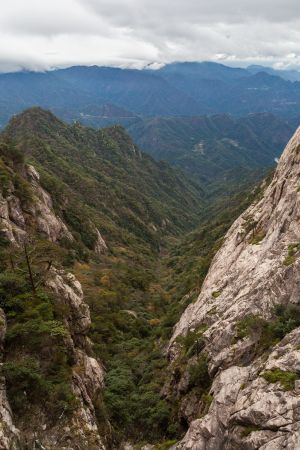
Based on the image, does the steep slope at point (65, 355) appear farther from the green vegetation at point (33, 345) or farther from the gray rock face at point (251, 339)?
the gray rock face at point (251, 339)

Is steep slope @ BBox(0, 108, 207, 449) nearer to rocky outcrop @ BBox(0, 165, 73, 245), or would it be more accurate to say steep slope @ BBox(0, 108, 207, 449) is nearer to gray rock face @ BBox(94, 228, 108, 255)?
rocky outcrop @ BBox(0, 165, 73, 245)

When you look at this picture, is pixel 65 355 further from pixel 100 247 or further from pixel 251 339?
pixel 100 247

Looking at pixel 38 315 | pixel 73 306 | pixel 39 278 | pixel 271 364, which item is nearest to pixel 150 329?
pixel 73 306

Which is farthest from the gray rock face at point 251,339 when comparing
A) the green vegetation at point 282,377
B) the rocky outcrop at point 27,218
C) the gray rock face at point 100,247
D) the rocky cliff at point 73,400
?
the gray rock face at point 100,247

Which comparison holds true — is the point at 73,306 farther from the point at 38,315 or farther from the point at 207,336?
the point at 207,336

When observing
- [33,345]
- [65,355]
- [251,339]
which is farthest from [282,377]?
[33,345]

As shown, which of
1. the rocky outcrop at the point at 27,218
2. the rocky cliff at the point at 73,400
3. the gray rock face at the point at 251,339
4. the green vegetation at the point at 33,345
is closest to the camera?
the gray rock face at the point at 251,339
